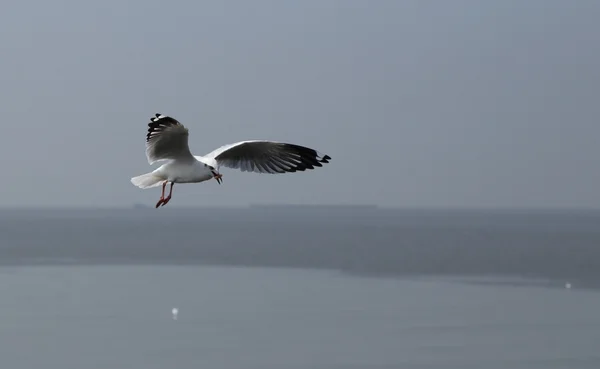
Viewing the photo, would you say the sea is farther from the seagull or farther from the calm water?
the seagull

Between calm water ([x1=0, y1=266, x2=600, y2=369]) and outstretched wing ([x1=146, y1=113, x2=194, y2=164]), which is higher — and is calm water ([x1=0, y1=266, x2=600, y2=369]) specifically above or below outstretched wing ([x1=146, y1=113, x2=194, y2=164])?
above

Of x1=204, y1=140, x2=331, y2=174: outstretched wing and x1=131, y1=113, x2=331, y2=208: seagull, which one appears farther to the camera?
x1=204, y1=140, x2=331, y2=174: outstretched wing

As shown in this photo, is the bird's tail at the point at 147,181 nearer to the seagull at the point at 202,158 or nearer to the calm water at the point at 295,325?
the seagull at the point at 202,158

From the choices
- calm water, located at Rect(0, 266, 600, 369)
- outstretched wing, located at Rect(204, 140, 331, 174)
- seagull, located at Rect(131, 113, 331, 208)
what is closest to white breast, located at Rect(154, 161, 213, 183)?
seagull, located at Rect(131, 113, 331, 208)

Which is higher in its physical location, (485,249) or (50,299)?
(485,249)

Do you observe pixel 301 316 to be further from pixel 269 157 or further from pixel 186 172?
pixel 186 172

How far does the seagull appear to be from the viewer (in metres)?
14.9

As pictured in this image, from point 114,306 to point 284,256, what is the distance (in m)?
42.3

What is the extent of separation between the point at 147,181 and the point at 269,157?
2.18 meters

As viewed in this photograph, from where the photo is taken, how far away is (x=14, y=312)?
47.1m

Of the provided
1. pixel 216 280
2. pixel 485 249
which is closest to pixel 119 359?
pixel 216 280

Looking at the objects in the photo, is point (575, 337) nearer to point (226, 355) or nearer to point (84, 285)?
point (226, 355)

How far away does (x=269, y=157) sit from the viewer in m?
16.7

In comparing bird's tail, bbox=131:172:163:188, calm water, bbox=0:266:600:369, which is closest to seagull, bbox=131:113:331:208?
bird's tail, bbox=131:172:163:188
